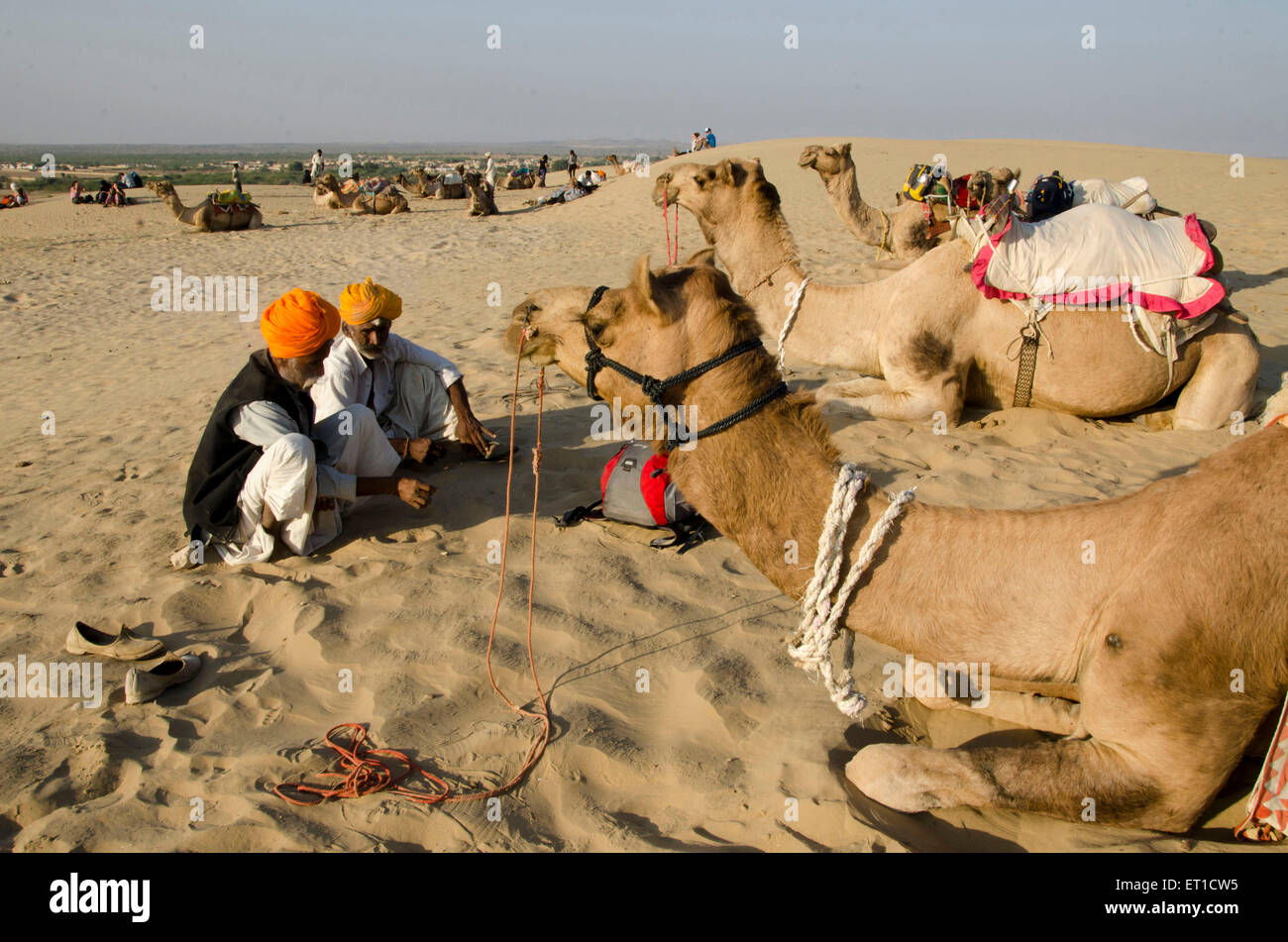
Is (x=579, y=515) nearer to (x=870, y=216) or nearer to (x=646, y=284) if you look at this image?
(x=646, y=284)

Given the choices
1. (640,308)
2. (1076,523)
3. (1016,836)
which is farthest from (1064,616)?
(640,308)

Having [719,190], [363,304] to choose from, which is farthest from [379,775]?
[719,190]

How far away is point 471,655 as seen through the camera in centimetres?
349

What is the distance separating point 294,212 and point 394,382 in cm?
2312

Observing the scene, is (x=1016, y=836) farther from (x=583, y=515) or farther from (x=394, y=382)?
(x=394, y=382)

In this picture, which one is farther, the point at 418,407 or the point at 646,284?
the point at 418,407

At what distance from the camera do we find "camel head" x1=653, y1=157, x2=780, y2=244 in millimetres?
5445

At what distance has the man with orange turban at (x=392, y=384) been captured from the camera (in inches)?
200

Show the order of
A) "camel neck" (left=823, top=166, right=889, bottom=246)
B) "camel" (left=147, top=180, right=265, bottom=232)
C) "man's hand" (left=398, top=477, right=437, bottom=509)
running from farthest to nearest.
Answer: "camel" (left=147, top=180, right=265, bottom=232), "camel neck" (left=823, top=166, right=889, bottom=246), "man's hand" (left=398, top=477, right=437, bottom=509)

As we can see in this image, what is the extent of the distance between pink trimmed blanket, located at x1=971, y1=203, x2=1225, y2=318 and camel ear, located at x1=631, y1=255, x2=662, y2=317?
385cm

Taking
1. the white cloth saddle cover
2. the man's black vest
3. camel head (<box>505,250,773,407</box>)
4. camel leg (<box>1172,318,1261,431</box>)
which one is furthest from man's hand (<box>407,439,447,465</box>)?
the white cloth saddle cover

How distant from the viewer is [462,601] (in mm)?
3887

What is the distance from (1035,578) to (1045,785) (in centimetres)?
57

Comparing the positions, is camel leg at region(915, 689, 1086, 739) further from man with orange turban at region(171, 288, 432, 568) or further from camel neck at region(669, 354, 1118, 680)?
man with orange turban at region(171, 288, 432, 568)
